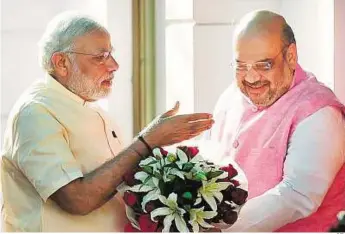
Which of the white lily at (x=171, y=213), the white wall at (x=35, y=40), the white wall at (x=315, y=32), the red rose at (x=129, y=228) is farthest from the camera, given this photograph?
the white wall at (x=35, y=40)

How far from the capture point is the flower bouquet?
75.1 inches

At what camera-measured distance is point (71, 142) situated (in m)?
2.01

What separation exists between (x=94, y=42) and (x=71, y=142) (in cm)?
26

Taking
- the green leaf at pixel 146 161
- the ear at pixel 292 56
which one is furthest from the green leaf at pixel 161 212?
the ear at pixel 292 56

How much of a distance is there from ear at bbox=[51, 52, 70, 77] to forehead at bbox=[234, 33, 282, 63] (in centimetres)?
45

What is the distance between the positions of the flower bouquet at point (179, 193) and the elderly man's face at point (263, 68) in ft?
0.84

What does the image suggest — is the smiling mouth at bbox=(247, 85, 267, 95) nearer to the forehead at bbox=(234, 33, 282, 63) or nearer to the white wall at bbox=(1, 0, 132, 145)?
the forehead at bbox=(234, 33, 282, 63)

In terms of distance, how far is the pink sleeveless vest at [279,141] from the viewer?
81.0 inches

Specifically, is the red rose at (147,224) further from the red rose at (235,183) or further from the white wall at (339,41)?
the white wall at (339,41)

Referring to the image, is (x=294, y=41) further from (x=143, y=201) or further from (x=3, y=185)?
(x=3, y=185)

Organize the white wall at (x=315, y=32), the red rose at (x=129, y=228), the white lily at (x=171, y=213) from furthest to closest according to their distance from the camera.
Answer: the white wall at (x=315, y=32)
the red rose at (x=129, y=228)
the white lily at (x=171, y=213)

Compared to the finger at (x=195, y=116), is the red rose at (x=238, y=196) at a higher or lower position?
lower

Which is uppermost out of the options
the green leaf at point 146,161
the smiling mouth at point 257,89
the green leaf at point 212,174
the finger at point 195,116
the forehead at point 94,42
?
the forehead at point 94,42

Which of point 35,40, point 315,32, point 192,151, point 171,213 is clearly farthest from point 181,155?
point 35,40
